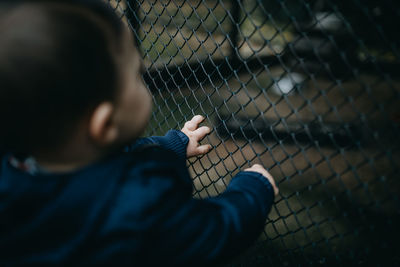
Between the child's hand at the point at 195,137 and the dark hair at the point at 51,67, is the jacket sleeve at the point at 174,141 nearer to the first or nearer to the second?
the child's hand at the point at 195,137

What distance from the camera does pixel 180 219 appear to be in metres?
0.68

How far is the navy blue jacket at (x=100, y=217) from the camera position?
2.03 feet

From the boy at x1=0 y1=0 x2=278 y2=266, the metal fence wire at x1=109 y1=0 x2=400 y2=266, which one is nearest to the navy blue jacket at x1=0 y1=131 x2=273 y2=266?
the boy at x1=0 y1=0 x2=278 y2=266

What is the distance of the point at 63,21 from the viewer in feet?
1.74

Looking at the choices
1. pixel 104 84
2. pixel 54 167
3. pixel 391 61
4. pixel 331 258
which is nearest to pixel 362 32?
pixel 391 61

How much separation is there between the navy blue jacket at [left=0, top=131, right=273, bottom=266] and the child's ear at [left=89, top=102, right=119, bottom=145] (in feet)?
0.22

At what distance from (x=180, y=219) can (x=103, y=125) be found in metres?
0.24

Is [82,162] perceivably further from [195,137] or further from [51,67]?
[195,137]

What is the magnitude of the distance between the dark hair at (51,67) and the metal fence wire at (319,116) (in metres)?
0.46

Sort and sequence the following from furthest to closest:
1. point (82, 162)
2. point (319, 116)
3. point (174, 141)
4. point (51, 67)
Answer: point (174, 141) → point (319, 116) → point (82, 162) → point (51, 67)

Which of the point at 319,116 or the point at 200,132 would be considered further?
the point at 200,132

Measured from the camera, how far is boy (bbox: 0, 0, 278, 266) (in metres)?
0.52

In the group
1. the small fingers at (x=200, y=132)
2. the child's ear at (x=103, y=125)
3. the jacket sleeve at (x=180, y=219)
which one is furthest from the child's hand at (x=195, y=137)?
the child's ear at (x=103, y=125)

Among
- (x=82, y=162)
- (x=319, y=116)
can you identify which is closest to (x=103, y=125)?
(x=82, y=162)
